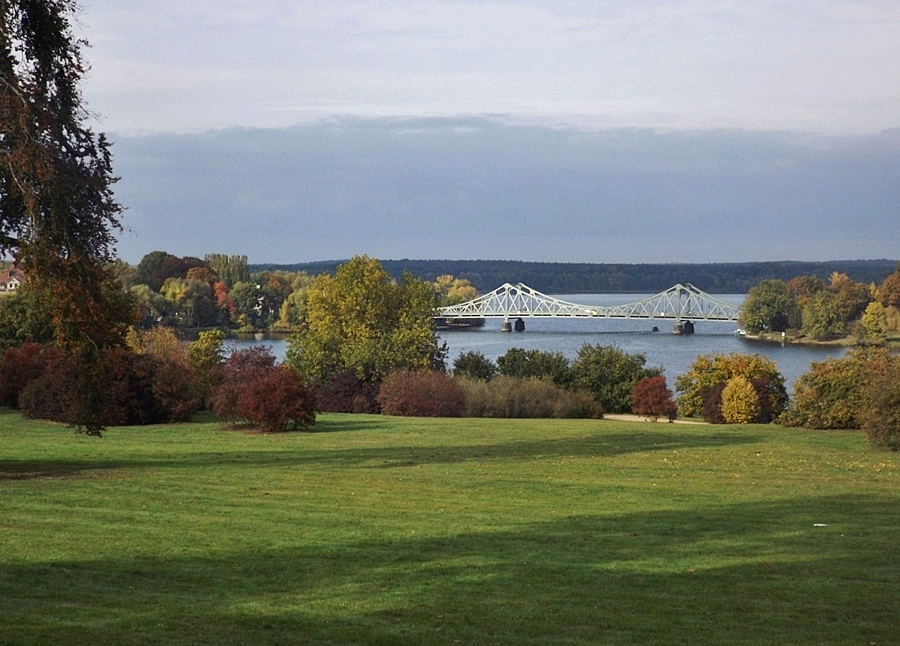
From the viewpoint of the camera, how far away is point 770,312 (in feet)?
308

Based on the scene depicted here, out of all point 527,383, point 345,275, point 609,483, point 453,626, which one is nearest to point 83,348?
point 609,483

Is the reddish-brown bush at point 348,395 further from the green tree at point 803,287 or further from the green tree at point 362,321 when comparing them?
the green tree at point 803,287

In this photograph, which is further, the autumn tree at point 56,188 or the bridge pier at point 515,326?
the bridge pier at point 515,326

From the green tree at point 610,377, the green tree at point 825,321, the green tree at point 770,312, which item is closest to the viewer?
the green tree at point 610,377

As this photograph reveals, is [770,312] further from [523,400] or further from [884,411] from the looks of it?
[884,411]

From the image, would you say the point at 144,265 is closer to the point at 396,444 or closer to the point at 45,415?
the point at 45,415

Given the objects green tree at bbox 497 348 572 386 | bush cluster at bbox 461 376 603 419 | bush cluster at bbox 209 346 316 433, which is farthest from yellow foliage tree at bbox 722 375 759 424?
bush cluster at bbox 209 346 316 433

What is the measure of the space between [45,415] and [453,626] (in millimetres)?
22614

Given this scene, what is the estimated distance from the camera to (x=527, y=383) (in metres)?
37.2

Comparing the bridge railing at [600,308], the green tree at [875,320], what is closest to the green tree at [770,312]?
the green tree at [875,320]

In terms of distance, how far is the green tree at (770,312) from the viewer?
308ft

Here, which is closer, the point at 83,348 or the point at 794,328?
the point at 83,348

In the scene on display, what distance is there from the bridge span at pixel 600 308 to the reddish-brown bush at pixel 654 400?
68567 mm

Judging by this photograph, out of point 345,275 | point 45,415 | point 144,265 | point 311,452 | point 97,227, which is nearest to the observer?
point 97,227
